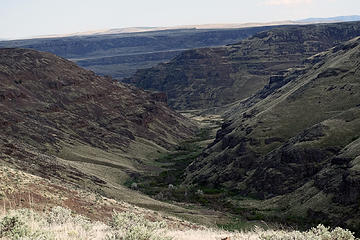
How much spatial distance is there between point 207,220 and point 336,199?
22.3 metres

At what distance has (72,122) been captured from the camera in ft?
447

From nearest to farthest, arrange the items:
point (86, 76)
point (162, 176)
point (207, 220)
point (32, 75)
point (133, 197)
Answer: point (207, 220), point (133, 197), point (162, 176), point (32, 75), point (86, 76)

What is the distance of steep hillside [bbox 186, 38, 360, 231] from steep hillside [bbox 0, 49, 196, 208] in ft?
91.5

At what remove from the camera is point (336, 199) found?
62.9 metres

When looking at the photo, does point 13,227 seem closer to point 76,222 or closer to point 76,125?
point 76,222

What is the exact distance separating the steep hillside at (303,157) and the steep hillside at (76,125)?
2790 cm

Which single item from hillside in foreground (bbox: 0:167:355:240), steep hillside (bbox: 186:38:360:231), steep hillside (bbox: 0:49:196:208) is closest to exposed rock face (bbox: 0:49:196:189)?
steep hillside (bbox: 0:49:196:208)

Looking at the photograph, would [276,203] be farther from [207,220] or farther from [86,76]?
[86,76]

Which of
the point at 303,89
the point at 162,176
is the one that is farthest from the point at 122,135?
the point at 303,89

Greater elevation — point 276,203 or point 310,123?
point 310,123

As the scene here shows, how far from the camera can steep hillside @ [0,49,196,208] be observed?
269ft

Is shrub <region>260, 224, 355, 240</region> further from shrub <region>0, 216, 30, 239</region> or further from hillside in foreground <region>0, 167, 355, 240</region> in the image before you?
shrub <region>0, 216, 30, 239</region>

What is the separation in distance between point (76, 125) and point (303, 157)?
275 feet

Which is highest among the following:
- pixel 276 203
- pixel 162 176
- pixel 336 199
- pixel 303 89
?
pixel 303 89
